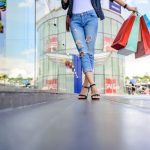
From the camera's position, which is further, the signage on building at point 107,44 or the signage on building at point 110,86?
the signage on building at point 107,44

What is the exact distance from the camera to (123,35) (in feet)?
13.9

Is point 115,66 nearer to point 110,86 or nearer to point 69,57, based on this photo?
point 110,86

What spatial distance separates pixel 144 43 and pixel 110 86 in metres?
21.2

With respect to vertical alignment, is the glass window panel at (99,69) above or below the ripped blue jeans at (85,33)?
above

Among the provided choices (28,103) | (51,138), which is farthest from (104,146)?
(28,103)

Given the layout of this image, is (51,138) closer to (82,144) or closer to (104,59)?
(82,144)

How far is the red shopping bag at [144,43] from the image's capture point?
418 cm

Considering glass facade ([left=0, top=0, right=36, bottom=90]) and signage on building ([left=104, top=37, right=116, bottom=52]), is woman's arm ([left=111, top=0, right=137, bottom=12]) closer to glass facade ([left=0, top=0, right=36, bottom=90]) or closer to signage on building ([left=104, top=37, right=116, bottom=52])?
glass facade ([left=0, top=0, right=36, bottom=90])

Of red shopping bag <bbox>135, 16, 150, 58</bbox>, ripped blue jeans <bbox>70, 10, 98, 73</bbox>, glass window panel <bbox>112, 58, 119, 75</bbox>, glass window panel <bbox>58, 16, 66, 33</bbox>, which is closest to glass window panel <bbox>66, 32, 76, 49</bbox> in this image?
glass window panel <bbox>58, 16, 66, 33</bbox>

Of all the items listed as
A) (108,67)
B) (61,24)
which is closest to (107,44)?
(108,67)

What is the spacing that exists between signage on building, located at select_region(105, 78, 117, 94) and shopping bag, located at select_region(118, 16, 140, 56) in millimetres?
20352

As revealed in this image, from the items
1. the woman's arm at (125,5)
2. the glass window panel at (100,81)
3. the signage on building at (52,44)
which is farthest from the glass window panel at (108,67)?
the woman's arm at (125,5)

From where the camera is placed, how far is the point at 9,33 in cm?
1084

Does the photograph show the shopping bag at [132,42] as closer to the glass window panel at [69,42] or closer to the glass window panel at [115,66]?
the glass window panel at [69,42]
